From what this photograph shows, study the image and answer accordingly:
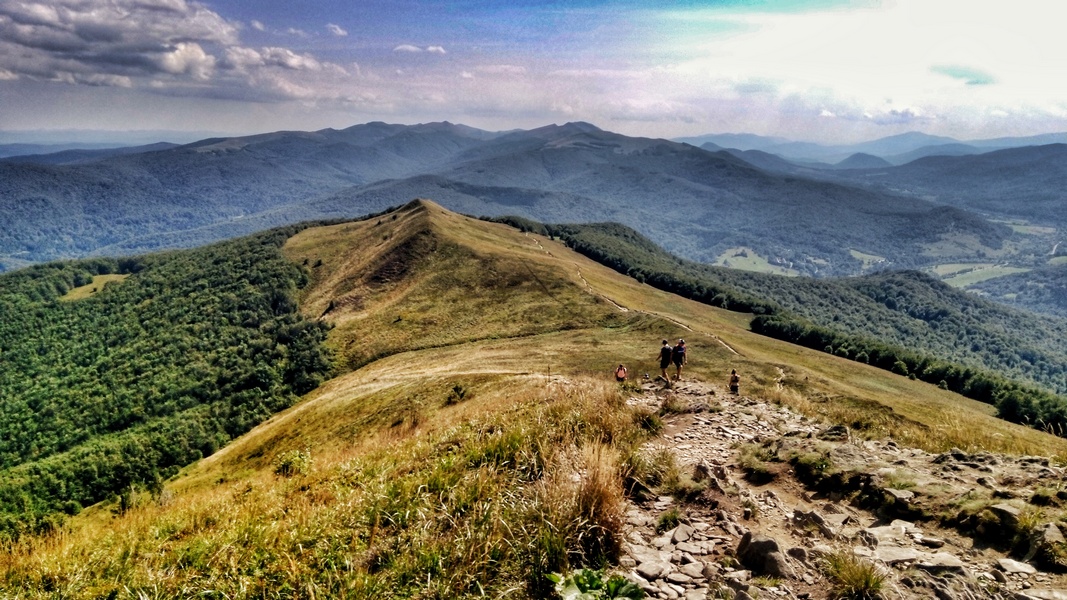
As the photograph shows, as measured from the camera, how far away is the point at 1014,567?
22.2ft

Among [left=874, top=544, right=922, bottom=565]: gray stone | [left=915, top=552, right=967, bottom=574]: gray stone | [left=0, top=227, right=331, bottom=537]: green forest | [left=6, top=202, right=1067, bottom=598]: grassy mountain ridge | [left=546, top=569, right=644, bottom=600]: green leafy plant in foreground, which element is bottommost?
[left=0, top=227, right=331, bottom=537]: green forest

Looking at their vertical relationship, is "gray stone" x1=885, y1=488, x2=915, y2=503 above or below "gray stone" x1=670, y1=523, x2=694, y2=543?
above

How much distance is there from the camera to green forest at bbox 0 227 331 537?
258 feet

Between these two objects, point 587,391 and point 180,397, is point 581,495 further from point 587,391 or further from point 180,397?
point 180,397

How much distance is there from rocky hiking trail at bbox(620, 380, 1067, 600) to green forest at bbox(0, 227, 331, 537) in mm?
66489

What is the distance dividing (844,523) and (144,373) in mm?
141907

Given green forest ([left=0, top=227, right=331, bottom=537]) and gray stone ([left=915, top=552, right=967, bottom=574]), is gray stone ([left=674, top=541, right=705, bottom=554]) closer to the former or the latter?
gray stone ([left=915, top=552, right=967, bottom=574])

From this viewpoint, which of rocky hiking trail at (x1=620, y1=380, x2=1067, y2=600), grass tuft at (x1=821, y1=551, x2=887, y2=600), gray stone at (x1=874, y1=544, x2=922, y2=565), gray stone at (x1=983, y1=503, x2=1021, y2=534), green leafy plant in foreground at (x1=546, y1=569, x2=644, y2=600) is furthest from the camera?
gray stone at (x1=983, y1=503, x2=1021, y2=534)

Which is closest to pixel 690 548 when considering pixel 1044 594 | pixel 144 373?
pixel 1044 594

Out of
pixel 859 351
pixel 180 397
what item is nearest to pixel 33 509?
pixel 180 397

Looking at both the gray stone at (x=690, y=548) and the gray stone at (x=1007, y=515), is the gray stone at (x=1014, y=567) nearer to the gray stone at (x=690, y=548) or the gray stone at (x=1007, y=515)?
the gray stone at (x=1007, y=515)

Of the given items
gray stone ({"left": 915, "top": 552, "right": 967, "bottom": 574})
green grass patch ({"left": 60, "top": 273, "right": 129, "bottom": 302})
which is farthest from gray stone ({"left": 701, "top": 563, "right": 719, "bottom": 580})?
green grass patch ({"left": 60, "top": 273, "right": 129, "bottom": 302})

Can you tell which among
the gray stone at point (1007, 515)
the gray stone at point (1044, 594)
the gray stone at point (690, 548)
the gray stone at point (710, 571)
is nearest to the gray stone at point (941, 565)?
the gray stone at point (1044, 594)

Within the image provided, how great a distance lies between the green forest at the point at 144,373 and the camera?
7875 centimetres
